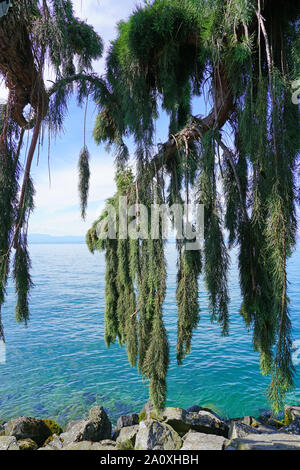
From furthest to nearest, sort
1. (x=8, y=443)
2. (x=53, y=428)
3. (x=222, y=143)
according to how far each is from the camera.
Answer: (x=53, y=428), (x=8, y=443), (x=222, y=143)

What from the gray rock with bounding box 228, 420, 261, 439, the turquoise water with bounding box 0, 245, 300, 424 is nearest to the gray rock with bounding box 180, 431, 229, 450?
the gray rock with bounding box 228, 420, 261, 439

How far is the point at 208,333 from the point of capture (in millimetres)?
7293

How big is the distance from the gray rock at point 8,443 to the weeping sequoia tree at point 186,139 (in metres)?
1.83

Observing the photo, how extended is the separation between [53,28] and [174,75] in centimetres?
110

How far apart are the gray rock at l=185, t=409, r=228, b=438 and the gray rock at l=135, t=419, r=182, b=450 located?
0.73 m

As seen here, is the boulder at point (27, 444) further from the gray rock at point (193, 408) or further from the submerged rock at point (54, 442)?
the gray rock at point (193, 408)

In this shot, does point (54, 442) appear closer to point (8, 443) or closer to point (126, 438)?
point (8, 443)

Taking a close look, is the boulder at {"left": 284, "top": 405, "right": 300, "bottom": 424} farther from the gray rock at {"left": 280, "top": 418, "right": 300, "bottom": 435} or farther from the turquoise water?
the turquoise water

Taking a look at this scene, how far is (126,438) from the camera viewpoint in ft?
10.4

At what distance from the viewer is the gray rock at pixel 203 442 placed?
247cm

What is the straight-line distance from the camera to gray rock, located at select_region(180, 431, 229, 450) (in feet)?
8.11

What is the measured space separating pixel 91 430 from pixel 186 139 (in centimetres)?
336

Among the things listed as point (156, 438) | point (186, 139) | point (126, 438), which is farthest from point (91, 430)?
point (186, 139)

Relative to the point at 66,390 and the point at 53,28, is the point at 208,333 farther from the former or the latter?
the point at 53,28
